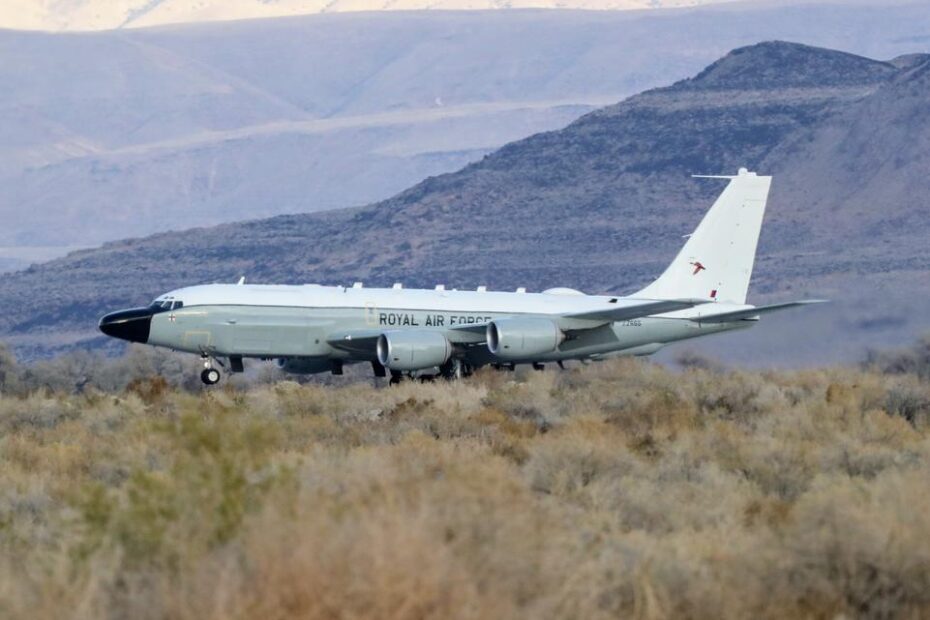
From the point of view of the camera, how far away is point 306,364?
154ft

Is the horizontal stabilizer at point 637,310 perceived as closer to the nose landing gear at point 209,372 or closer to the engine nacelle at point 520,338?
the engine nacelle at point 520,338

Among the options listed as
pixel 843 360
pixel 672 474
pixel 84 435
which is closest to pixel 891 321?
pixel 843 360

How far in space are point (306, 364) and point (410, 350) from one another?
297cm

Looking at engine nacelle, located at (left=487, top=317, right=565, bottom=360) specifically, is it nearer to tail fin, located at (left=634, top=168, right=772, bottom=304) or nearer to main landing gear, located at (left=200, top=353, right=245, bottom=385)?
tail fin, located at (left=634, top=168, right=772, bottom=304)

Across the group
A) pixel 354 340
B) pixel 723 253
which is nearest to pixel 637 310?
pixel 723 253

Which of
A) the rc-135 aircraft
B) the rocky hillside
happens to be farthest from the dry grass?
Answer: the rocky hillside

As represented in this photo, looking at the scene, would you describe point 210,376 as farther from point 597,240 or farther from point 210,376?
point 597,240

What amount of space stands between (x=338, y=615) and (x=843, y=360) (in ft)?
146

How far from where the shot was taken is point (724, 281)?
49344mm

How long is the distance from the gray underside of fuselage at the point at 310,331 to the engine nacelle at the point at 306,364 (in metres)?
0.43

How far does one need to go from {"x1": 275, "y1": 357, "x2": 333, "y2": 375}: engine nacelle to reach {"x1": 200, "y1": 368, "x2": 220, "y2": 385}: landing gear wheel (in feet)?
5.83

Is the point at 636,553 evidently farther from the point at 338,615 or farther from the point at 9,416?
the point at 9,416

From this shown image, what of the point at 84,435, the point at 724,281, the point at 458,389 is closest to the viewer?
the point at 84,435

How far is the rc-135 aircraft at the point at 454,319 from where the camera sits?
44.8 m
